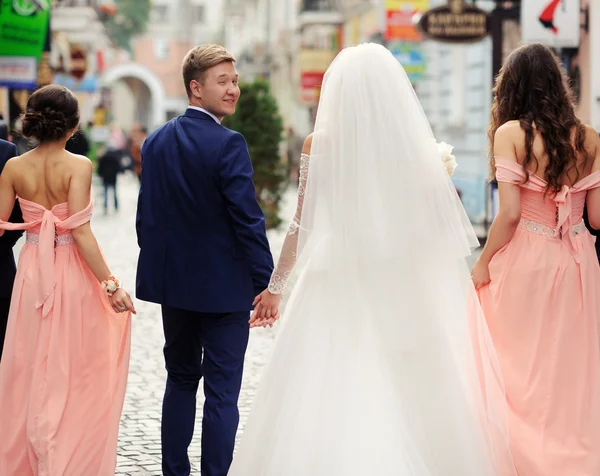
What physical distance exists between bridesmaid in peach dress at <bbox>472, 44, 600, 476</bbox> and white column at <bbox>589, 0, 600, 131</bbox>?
8.98 meters

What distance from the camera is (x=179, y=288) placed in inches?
201

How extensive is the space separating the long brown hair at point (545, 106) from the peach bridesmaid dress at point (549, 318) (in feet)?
0.37

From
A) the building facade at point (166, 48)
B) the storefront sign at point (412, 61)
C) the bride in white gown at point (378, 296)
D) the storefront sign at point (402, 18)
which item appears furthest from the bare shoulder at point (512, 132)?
the building facade at point (166, 48)

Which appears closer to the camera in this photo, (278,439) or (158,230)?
(278,439)

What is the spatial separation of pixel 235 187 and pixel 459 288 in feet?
Answer: 3.38

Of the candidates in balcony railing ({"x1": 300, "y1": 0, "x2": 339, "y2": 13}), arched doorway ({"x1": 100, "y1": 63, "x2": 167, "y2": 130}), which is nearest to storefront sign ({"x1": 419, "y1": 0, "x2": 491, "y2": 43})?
balcony railing ({"x1": 300, "y1": 0, "x2": 339, "y2": 13})

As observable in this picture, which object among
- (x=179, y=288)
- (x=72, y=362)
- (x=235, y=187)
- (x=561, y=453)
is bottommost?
(x=561, y=453)

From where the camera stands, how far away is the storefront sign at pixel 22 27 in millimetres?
18281

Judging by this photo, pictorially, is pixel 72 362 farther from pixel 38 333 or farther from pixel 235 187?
pixel 235 187

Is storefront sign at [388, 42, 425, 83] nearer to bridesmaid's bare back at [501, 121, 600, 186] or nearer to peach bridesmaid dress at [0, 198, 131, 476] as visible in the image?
bridesmaid's bare back at [501, 121, 600, 186]

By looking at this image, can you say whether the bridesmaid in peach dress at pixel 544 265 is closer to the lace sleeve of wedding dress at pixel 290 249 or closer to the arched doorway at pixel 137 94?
the lace sleeve of wedding dress at pixel 290 249

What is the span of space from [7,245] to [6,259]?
7cm

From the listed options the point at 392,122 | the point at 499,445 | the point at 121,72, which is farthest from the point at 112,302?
the point at 121,72

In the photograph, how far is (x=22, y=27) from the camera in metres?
18.5
